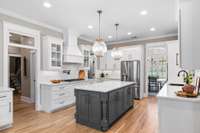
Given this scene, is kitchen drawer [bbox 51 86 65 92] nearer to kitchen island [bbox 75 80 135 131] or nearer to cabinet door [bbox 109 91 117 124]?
kitchen island [bbox 75 80 135 131]

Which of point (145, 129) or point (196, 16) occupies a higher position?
point (196, 16)

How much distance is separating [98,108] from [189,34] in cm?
224

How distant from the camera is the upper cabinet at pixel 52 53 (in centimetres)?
442

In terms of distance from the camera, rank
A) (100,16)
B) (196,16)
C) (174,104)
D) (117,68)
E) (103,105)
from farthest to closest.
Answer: (117,68), (100,16), (103,105), (174,104), (196,16)

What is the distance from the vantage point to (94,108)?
119 inches

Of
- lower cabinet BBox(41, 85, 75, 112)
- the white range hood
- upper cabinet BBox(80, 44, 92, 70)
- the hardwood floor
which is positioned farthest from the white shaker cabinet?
upper cabinet BBox(80, 44, 92, 70)

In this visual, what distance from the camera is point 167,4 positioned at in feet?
10.3

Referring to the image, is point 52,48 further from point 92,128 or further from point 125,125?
point 125,125

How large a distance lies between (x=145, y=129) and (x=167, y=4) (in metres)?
3.03

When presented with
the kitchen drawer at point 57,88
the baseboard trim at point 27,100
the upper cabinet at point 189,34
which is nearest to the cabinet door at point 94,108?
the kitchen drawer at point 57,88

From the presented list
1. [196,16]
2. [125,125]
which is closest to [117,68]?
[125,125]

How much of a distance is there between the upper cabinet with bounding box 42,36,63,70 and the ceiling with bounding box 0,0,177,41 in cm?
61

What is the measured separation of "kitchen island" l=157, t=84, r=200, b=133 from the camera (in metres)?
1.95

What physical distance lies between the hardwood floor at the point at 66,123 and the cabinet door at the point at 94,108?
0.23 meters
